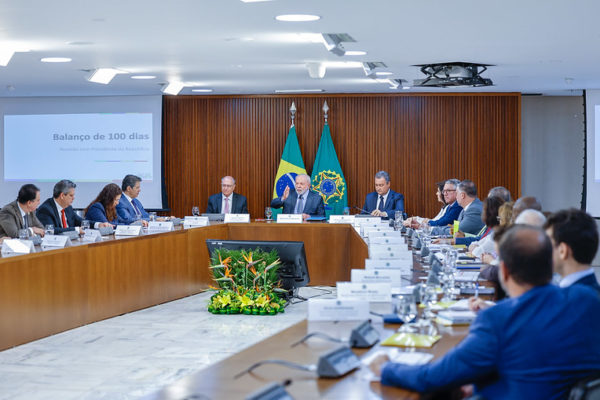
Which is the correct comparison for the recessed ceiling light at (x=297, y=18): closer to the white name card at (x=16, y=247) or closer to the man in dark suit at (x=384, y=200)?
the white name card at (x=16, y=247)

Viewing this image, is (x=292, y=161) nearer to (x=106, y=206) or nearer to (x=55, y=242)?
(x=106, y=206)

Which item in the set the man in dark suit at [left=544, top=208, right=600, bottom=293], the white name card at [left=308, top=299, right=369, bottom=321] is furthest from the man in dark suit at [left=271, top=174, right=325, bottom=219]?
the man in dark suit at [left=544, top=208, right=600, bottom=293]

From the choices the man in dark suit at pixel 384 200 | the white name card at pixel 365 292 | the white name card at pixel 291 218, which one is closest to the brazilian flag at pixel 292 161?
the man in dark suit at pixel 384 200

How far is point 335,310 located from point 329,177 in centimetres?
957

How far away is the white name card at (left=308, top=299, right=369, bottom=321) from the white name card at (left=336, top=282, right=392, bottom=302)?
307mm

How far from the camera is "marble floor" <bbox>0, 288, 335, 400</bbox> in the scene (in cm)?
532

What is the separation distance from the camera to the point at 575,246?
121 inches

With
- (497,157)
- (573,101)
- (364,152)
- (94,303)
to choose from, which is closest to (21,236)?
(94,303)

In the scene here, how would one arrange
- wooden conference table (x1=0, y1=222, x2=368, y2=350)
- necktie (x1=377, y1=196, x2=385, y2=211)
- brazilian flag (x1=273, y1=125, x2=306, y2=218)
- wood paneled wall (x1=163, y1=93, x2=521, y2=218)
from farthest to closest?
brazilian flag (x1=273, y1=125, x2=306, y2=218) → wood paneled wall (x1=163, y1=93, x2=521, y2=218) → necktie (x1=377, y1=196, x2=385, y2=211) → wooden conference table (x1=0, y1=222, x2=368, y2=350)

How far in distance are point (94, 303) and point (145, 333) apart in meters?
0.70

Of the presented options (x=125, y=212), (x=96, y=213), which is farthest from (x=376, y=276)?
(x=125, y=212)

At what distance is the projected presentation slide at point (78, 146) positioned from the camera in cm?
1309

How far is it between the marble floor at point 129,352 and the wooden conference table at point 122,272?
15 centimetres

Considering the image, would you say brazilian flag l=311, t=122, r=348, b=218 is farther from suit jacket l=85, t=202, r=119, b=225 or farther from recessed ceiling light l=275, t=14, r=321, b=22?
recessed ceiling light l=275, t=14, r=321, b=22
